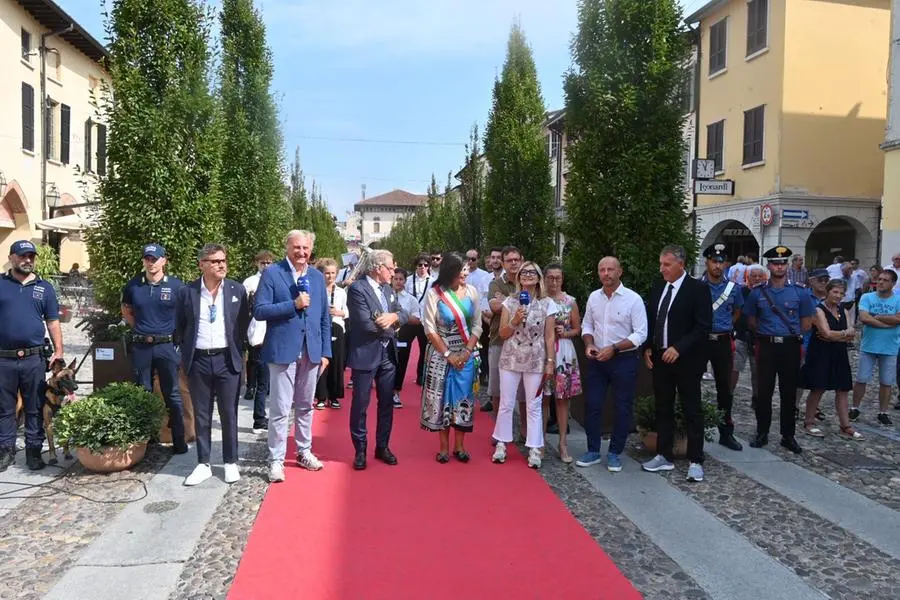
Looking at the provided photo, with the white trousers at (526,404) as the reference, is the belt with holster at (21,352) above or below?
above

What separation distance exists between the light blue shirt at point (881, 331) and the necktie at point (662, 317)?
3787 millimetres

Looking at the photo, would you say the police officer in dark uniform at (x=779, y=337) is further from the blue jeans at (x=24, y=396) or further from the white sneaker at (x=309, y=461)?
the blue jeans at (x=24, y=396)

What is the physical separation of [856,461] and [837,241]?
Result: 18.6m

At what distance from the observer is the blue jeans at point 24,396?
6.04 meters

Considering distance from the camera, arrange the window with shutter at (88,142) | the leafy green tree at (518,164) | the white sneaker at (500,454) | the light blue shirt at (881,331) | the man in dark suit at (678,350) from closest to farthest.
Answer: the man in dark suit at (678,350) < the white sneaker at (500,454) < the light blue shirt at (881,331) < the leafy green tree at (518,164) < the window with shutter at (88,142)

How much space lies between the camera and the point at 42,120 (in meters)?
22.9

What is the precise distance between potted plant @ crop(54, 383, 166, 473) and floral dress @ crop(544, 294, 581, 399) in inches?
143

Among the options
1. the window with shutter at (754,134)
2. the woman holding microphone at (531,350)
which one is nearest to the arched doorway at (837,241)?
the window with shutter at (754,134)

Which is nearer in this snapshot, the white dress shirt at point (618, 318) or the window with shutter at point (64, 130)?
the white dress shirt at point (618, 318)

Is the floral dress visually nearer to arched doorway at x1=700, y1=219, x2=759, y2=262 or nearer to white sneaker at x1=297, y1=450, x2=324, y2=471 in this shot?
white sneaker at x1=297, y1=450, x2=324, y2=471

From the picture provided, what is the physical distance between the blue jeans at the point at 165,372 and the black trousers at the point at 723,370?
519 centimetres

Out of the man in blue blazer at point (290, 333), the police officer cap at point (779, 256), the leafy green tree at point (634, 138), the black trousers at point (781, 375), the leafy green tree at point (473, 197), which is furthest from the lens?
the leafy green tree at point (473, 197)

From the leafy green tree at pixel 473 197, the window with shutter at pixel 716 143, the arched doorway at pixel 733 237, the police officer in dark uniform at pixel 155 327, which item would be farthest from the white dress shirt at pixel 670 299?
the window with shutter at pixel 716 143

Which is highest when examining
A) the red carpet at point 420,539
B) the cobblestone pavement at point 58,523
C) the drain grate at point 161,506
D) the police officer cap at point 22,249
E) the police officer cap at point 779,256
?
the police officer cap at point 779,256
